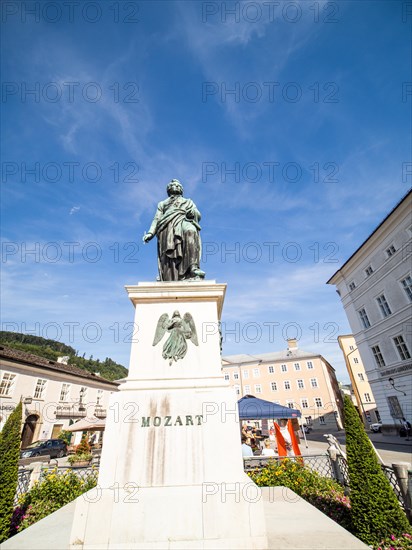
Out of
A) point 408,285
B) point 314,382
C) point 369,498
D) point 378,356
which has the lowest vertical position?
point 369,498

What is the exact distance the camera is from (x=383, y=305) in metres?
24.9

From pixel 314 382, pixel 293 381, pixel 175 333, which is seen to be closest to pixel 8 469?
pixel 175 333

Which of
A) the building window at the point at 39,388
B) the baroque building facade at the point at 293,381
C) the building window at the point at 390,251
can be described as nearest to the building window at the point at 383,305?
the building window at the point at 390,251

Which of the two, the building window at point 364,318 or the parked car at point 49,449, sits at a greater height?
the building window at point 364,318

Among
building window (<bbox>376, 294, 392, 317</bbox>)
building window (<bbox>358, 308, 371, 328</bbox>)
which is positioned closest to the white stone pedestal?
building window (<bbox>376, 294, 392, 317</bbox>)

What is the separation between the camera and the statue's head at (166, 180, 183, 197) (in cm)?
630

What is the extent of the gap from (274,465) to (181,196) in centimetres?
774

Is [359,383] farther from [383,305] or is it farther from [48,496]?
[48,496]

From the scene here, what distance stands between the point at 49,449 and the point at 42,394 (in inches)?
386

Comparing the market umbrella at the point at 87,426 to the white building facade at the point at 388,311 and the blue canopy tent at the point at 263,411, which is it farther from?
the white building facade at the point at 388,311

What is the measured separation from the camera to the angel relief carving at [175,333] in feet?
13.3

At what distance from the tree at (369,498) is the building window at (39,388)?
3408 cm

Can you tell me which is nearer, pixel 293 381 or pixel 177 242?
pixel 177 242

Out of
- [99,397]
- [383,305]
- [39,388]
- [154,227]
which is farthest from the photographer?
[99,397]
